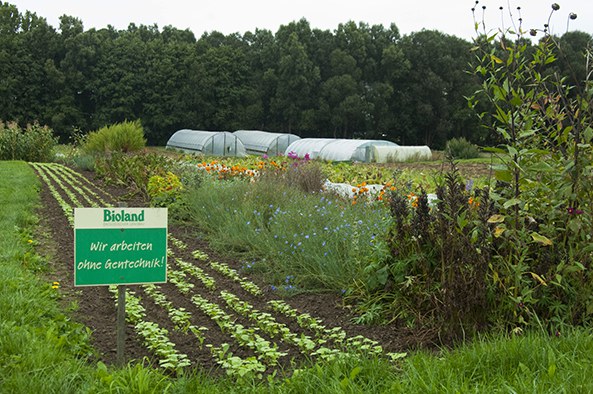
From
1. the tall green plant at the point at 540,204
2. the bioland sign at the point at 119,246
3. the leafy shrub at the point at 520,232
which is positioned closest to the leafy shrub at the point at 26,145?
the bioland sign at the point at 119,246

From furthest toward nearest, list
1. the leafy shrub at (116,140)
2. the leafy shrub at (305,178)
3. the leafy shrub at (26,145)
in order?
the leafy shrub at (26,145) → the leafy shrub at (116,140) → the leafy shrub at (305,178)

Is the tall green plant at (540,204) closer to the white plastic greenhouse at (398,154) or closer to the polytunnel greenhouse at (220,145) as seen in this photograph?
the white plastic greenhouse at (398,154)

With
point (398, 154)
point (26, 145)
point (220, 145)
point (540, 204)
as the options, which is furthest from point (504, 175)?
point (220, 145)

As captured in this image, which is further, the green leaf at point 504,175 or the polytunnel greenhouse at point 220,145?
the polytunnel greenhouse at point 220,145

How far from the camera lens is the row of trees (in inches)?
1555

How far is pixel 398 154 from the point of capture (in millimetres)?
26719

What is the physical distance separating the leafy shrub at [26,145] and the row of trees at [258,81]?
18.9 meters

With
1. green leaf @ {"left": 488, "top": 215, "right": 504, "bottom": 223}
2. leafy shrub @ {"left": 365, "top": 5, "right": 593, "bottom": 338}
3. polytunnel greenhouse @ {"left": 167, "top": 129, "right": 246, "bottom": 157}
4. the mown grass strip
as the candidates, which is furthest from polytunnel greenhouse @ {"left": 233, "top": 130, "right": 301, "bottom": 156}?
green leaf @ {"left": 488, "top": 215, "right": 504, "bottom": 223}

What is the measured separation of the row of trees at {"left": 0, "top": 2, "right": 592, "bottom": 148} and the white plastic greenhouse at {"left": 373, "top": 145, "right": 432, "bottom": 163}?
474 inches

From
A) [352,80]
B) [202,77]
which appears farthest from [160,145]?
[352,80]

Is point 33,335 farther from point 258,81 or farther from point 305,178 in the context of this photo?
point 258,81

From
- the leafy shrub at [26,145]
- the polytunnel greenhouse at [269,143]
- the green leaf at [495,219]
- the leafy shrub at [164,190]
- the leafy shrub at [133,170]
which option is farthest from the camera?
the polytunnel greenhouse at [269,143]

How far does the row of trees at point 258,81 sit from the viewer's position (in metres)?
39.5

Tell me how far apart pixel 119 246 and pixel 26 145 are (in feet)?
61.3
